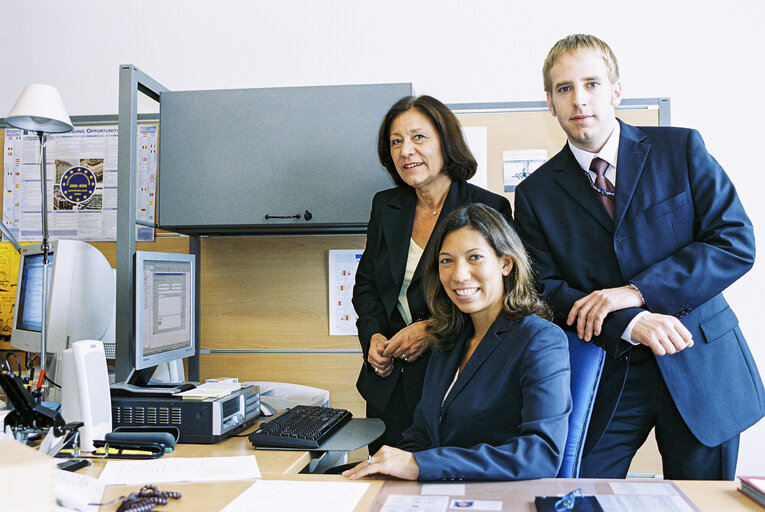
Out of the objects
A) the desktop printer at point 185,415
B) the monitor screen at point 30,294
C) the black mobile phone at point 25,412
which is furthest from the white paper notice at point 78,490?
the monitor screen at point 30,294

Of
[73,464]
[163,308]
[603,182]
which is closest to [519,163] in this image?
[603,182]

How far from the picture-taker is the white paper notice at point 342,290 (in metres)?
2.39

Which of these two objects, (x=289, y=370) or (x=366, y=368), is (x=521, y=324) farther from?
(x=289, y=370)

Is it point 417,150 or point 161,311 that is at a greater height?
point 417,150

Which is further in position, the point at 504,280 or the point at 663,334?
the point at 504,280

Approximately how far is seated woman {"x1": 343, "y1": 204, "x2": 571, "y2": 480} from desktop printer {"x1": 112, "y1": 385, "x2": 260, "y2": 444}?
50cm

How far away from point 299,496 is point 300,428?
0.53 meters

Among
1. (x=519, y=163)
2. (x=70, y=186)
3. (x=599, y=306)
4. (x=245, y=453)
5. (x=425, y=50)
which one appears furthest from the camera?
(x=425, y=50)

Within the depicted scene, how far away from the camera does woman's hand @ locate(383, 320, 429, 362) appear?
5.48 ft

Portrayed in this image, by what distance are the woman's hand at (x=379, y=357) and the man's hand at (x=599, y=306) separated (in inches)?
21.6

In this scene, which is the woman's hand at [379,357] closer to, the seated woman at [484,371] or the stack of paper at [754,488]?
the seated woman at [484,371]

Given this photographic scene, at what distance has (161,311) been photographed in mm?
1823

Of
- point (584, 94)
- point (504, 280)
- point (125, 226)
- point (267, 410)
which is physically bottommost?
point (267, 410)

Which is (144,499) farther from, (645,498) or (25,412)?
(645,498)
